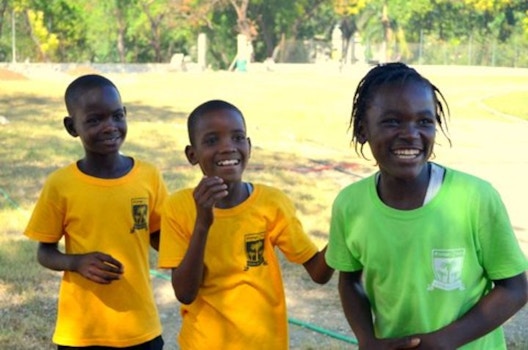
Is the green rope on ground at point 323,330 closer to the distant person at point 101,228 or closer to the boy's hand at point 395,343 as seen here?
the distant person at point 101,228

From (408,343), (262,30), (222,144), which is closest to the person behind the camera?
(408,343)

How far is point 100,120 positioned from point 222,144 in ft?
2.16

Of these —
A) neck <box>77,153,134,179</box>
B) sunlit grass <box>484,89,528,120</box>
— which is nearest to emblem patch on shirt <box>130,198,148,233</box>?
neck <box>77,153,134,179</box>

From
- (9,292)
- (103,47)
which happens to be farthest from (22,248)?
(103,47)

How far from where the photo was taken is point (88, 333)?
3105 mm

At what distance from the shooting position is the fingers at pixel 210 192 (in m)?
2.52

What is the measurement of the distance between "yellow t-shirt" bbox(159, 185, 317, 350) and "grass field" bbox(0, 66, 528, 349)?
2.29m

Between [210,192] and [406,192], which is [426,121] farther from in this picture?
[210,192]

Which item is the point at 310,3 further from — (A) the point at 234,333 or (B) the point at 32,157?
(A) the point at 234,333

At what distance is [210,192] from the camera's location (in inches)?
99.4

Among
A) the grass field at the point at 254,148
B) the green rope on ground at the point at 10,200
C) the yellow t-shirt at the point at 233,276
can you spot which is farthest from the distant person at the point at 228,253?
the green rope on ground at the point at 10,200

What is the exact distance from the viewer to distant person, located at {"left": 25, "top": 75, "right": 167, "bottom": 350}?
10.2 feet

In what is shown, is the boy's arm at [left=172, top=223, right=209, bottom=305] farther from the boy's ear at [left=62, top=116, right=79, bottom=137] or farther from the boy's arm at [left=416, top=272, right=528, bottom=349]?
the boy's ear at [left=62, top=116, right=79, bottom=137]

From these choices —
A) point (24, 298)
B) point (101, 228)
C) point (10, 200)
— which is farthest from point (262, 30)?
point (101, 228)
